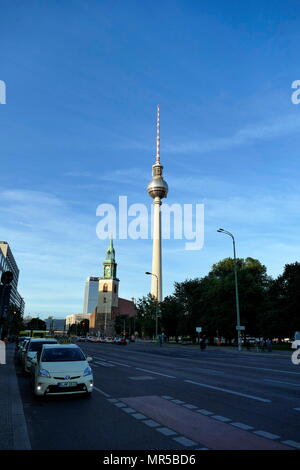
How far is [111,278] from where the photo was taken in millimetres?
142625

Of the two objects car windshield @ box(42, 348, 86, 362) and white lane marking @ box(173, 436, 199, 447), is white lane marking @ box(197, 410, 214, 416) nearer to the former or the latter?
white lane marking @ box(173, 436, 199, 447)

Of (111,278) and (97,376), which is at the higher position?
(111,278)

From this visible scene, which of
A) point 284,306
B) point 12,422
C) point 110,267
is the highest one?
point 110,267

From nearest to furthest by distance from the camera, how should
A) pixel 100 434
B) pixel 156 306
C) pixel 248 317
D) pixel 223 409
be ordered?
pixel 100 434 → pixel 223 409 → pixel 248 317 → pixel 156 306

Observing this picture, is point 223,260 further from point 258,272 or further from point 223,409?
point 223,409

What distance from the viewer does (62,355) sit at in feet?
36.3

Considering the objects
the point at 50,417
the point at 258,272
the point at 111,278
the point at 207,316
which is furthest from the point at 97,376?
the point at 111,278

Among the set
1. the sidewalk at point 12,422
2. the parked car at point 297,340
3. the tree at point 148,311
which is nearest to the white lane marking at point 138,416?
the sidewalk at point 12,422

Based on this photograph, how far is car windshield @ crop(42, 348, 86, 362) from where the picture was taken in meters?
10.8

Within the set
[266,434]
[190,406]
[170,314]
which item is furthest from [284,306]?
[266,434]

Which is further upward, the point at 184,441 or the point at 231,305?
the point at 231,305

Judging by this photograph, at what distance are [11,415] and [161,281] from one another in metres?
117

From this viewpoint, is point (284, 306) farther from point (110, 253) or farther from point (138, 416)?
point (110, 253)

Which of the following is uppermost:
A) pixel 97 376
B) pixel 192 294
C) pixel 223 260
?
pixel 223 260
